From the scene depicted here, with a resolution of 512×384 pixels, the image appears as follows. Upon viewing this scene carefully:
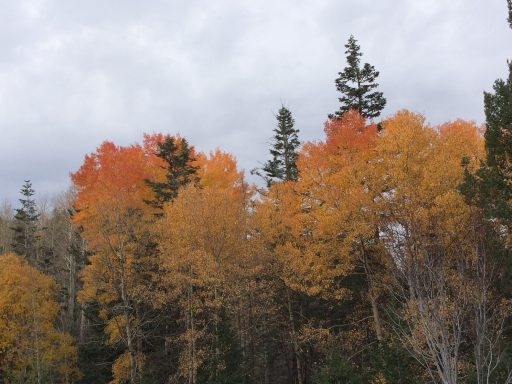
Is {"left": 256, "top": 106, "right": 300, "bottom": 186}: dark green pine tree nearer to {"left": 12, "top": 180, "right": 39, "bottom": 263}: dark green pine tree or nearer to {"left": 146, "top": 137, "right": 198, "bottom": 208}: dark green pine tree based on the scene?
{"left": 146, "top": 137, "right": 198, "bottom": 208}: dark green pine tree

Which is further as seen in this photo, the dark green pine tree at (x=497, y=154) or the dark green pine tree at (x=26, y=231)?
the dark green pine tree at (x=26, y=231)

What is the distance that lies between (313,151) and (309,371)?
14069 mm

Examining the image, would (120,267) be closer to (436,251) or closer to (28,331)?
(28,331)

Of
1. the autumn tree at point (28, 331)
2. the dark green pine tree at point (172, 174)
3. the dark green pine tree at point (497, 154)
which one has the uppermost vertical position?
the dark green pine tree at point (172, 174)

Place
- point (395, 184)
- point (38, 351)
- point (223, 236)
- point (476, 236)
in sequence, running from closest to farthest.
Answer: point (476, 236)
point (395, 184)
point (223, 236)
point (38, 351)

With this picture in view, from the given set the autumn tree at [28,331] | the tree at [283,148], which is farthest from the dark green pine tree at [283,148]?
the autumn tree at [28,331]

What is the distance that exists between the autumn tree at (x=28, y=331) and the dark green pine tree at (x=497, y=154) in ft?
79.2

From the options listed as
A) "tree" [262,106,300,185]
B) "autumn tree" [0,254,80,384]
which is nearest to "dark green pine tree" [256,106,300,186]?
"tree" [262,106,300,185]

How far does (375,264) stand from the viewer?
2158 cm

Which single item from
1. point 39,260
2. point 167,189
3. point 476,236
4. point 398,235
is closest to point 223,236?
point 167,189

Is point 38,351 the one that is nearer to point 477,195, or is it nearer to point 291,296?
point 291,296

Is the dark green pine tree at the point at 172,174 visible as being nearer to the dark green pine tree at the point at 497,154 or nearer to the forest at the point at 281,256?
the forest at the point at 281,256

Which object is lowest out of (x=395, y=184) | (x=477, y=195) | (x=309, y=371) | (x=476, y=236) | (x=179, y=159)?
(x=309, y=371)

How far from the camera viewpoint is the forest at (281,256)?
13625 millimetres
